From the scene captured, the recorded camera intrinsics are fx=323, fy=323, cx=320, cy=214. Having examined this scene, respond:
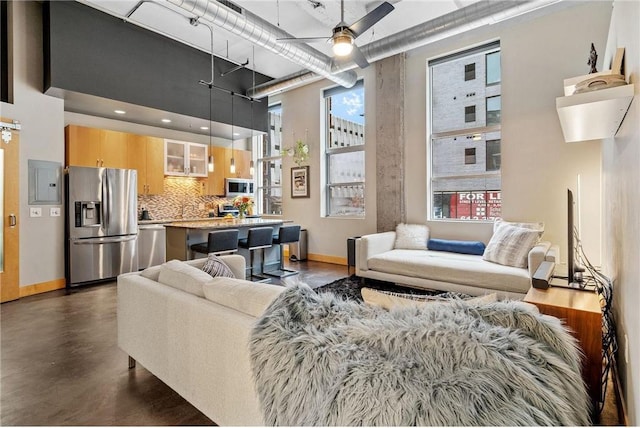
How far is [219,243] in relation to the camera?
425 centimetres

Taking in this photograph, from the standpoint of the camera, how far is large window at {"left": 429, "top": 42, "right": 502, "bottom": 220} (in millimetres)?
4594

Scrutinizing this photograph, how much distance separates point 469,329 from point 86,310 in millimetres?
4092

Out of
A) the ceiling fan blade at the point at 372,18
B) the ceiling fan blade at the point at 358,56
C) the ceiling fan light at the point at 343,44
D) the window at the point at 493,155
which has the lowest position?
the window at the point at 493,155

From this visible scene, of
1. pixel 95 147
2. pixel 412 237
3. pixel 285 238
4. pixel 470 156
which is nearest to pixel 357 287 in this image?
pixel 412 237

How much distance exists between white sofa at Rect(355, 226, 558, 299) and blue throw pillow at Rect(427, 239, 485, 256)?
0.09m

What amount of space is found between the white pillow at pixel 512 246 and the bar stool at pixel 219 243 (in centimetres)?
325

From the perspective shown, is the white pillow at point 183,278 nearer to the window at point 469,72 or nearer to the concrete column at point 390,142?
the concrete column at point 390,142

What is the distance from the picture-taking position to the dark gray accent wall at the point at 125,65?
4230mm

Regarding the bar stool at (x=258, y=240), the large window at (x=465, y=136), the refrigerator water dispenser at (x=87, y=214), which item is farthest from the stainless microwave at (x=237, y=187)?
the large window at (x=465, y=136)

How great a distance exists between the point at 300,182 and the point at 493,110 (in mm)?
3715

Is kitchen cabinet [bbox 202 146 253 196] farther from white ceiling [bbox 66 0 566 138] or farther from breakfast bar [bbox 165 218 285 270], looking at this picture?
breakfast bar [bbox 165 218 285 270]

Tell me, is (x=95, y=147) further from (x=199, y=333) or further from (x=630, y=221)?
(x=630, y=221)

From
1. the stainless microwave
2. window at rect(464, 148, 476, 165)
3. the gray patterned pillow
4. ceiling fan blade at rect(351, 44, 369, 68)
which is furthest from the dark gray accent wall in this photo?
window at rect(464, 148, 476, 165)

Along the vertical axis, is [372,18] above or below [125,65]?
below
